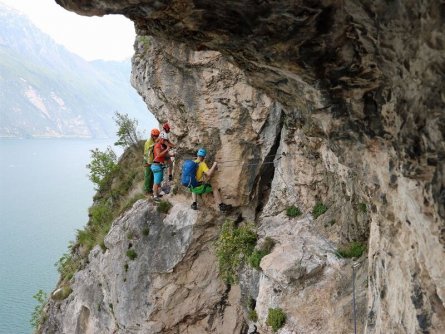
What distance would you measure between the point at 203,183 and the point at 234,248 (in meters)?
2.51

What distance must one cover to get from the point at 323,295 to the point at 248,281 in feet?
8.09

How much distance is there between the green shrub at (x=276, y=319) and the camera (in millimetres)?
9961

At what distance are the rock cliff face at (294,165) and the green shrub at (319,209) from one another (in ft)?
0.54

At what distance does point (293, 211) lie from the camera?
1231 centimetres

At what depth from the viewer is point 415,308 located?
5613 millimetres

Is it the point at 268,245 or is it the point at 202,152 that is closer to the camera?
the point at 268,245

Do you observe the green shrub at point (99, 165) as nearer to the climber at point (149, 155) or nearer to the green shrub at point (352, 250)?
the climber at point (149, 155)

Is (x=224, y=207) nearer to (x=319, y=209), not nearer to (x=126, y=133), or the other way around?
(x=319, y=209)

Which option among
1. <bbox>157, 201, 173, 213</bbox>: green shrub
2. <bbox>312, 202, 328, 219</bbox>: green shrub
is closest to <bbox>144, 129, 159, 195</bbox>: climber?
<bbox>157, 201, 173, 213</bbox>: green shrub

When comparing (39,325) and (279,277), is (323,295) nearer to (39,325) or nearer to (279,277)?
(279,277)

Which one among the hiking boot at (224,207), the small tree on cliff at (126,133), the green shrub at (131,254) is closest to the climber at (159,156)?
the hiking boot at (224,207)

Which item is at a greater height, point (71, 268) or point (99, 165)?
point (99, 165)

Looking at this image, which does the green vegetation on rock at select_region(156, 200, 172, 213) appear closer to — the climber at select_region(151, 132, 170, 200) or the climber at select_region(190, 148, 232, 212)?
the climber at select_region(151, 132, 170, 200)

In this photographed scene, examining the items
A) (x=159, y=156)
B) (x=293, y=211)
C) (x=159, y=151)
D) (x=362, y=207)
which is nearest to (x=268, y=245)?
(x=293, y=211)
